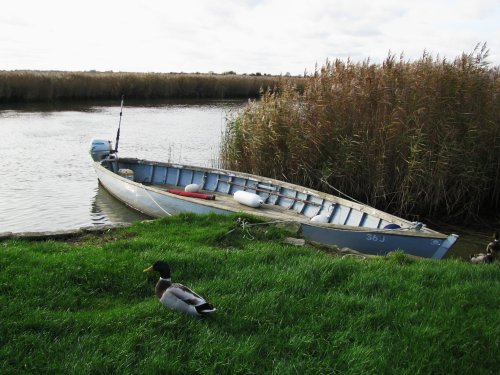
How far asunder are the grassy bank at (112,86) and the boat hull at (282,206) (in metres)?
19.0

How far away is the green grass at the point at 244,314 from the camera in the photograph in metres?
3.70

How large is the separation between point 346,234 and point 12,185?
11719 millimetres

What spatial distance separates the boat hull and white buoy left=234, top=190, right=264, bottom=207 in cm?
13

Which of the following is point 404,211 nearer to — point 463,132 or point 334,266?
point 463,132

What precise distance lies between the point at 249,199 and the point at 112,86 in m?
35.8

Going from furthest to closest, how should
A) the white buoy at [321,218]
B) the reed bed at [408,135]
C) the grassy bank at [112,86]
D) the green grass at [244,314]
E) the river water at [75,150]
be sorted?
the grassy bank at [112,86] < the river water at [75,150] < the reed bed at [408,135] < the white buoy at [321,218] < the green grass at [244,314]

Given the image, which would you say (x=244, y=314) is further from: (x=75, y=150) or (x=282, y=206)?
(x=75, y=150)

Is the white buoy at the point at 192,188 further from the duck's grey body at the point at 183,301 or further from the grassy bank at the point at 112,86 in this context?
the grassy bank at the point at 112,86

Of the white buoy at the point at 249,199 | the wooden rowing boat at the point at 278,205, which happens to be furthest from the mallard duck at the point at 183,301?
the white buoy at the point at 249,199

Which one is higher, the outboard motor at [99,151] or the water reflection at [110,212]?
the outboard motor at [99,151]

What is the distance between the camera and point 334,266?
5465 mm

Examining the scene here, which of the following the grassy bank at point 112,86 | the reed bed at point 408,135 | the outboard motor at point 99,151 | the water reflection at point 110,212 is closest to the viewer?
the reed bed at point 408,135

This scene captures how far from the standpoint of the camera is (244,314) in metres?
4.35

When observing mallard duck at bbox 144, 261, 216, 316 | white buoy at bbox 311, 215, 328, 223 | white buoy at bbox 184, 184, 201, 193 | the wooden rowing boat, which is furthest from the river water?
mallard duck at bbox 144, 261, 216, 316
